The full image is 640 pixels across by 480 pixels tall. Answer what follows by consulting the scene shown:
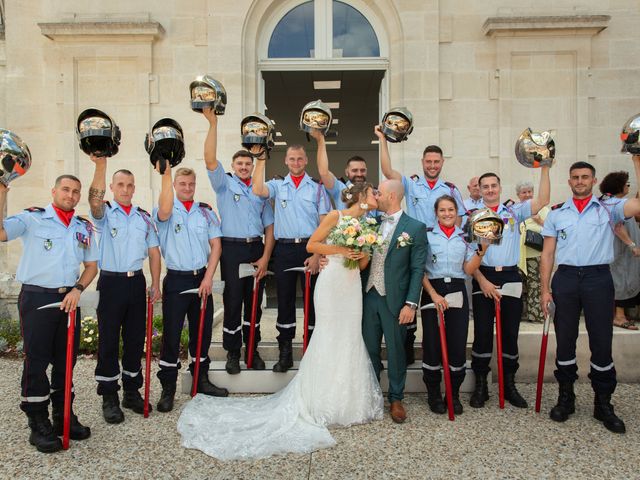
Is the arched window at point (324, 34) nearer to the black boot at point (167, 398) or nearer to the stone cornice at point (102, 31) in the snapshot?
the stone cornice at point (102, 31)

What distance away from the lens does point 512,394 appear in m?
4.77

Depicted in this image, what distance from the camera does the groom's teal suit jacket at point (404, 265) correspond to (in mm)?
4359

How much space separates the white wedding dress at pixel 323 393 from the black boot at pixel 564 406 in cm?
149

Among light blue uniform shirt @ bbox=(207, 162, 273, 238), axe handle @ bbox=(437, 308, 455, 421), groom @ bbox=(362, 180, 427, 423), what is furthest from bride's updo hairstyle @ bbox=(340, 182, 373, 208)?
axe handle @ bbox=(437, 308, 455, 421)

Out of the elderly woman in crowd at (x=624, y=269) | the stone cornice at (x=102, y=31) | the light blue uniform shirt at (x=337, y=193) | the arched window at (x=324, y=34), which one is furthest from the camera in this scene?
the arched window at (x=324, y=34)

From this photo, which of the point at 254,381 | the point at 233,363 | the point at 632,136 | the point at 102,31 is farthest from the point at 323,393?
the point at 102,31

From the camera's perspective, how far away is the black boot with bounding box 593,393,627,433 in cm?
415

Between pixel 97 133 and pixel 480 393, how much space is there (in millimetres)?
3989

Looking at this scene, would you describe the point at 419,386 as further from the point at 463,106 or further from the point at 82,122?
the point at 463,106

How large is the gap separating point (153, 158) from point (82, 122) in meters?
0.60

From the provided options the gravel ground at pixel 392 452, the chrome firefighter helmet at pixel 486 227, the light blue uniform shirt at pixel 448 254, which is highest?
the chrome firefighter helmet at pixel 486 227

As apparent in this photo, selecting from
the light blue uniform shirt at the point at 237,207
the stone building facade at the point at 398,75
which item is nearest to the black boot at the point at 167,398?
the light blue uniform shirt at the point at 237,207

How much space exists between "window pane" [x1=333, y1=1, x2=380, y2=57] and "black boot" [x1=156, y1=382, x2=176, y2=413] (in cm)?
618

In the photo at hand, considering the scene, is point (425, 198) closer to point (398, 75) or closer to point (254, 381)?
point (254, 381)
